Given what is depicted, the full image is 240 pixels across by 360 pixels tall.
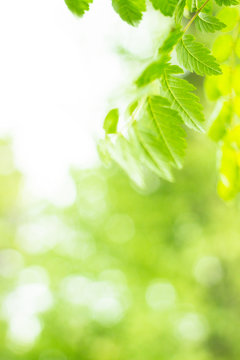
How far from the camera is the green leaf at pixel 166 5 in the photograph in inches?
16.2

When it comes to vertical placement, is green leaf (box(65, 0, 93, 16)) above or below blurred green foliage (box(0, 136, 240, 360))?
above

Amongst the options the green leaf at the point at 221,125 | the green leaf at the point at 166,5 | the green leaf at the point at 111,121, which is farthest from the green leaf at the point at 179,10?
the green leaf at the point at 221,125

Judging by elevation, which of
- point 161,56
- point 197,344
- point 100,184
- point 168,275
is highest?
point 161,56

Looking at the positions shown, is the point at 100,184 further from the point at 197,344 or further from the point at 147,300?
the point at 197,344

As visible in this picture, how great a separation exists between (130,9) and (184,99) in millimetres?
121

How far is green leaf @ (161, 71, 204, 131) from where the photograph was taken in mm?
441

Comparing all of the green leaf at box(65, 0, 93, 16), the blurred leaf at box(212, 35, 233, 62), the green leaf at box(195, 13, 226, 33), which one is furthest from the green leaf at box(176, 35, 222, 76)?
the blurred leaf at box(212, 35, 233, 62)

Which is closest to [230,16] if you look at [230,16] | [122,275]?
[230,16]

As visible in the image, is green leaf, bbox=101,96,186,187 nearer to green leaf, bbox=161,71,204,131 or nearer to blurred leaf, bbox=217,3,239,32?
green leaf, bbox=161,71,204,131

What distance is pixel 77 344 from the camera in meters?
3.95

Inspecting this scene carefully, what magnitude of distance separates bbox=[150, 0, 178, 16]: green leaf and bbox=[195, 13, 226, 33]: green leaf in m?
0.04

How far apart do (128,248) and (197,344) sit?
141 cm

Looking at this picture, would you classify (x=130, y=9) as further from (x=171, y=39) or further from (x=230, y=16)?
(x=230, y=16)

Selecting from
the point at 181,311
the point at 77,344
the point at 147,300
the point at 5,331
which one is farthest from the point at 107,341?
the point at 5,331
